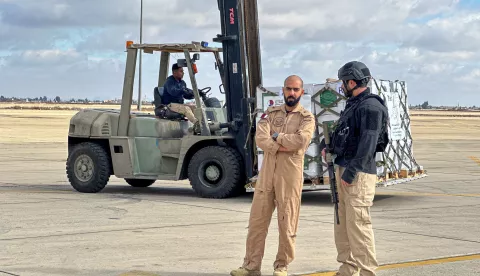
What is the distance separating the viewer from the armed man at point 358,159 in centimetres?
737

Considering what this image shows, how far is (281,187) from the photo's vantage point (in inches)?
314

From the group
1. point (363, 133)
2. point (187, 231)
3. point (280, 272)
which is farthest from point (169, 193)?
point (363, 133)

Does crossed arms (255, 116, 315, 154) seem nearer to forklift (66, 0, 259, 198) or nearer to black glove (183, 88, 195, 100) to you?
forklift (66, 0, 259, 198)

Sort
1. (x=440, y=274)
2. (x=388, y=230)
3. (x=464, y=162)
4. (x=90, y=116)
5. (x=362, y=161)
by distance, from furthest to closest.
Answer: (x=464, y=162)
(x=90, y=116)
(x=388, y=230)
(x=440, y=274)
(x=362, y=161)

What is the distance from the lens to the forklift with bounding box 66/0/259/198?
1481 centimetres

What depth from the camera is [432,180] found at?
19.1 metres

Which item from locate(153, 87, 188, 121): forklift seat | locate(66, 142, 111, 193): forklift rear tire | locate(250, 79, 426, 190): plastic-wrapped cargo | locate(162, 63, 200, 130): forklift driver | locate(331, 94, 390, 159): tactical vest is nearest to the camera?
locate(331, 94, 390, 159): tactical vest

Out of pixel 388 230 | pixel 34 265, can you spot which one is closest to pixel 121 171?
→ pixel 388 230

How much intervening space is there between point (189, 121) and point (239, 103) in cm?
97

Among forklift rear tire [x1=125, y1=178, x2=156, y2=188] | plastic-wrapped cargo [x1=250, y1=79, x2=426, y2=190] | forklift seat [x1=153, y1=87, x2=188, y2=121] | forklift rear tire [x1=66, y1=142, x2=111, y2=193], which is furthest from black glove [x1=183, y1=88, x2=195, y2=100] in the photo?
forklift rear tire [x1=125, y1=178, x2=156, y2=188]

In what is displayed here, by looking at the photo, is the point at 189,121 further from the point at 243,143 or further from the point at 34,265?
the point at 34,265

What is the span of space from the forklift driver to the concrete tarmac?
4.61ft

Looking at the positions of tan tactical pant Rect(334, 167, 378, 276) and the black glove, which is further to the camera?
the black glove

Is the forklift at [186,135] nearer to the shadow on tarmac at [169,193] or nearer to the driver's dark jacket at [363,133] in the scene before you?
the shadow on tarmac at [169,193]
